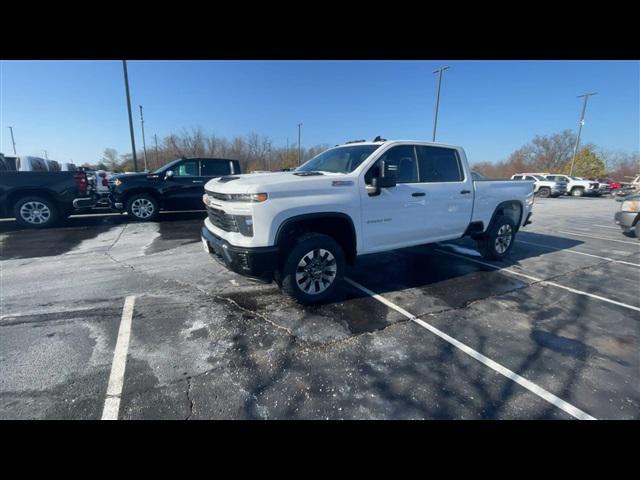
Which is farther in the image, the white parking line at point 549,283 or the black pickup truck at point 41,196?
the black pickup truck at point 41,196

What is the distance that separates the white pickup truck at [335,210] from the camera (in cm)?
310

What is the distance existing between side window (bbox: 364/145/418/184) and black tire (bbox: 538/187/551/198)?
27.3 m

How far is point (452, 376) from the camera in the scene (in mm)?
2414

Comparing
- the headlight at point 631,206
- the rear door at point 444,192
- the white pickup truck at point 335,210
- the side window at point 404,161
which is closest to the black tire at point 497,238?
the white pickup truck at point 335,210

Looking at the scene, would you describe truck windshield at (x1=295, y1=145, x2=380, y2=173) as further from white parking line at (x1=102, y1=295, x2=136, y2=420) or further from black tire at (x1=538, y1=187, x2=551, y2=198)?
black tire at (x1=538, y1=187, x2=551, y2=198)

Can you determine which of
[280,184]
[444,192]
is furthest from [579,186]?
[280,184]

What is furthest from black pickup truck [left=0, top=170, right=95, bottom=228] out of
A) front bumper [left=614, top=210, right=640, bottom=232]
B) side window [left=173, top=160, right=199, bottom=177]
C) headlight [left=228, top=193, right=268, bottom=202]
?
→ front bumper [left=614, top=210, right=640, bottom=232]

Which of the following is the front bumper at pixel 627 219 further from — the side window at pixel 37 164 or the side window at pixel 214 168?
the side window at pixel 37 164

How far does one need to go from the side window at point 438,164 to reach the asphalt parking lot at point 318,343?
164cm

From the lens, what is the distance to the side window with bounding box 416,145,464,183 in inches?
171

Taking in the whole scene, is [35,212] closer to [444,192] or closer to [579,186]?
[444,192]

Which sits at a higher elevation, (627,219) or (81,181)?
(81,181)

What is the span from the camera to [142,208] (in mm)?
8906

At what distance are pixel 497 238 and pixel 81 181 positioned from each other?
34.2 feet
